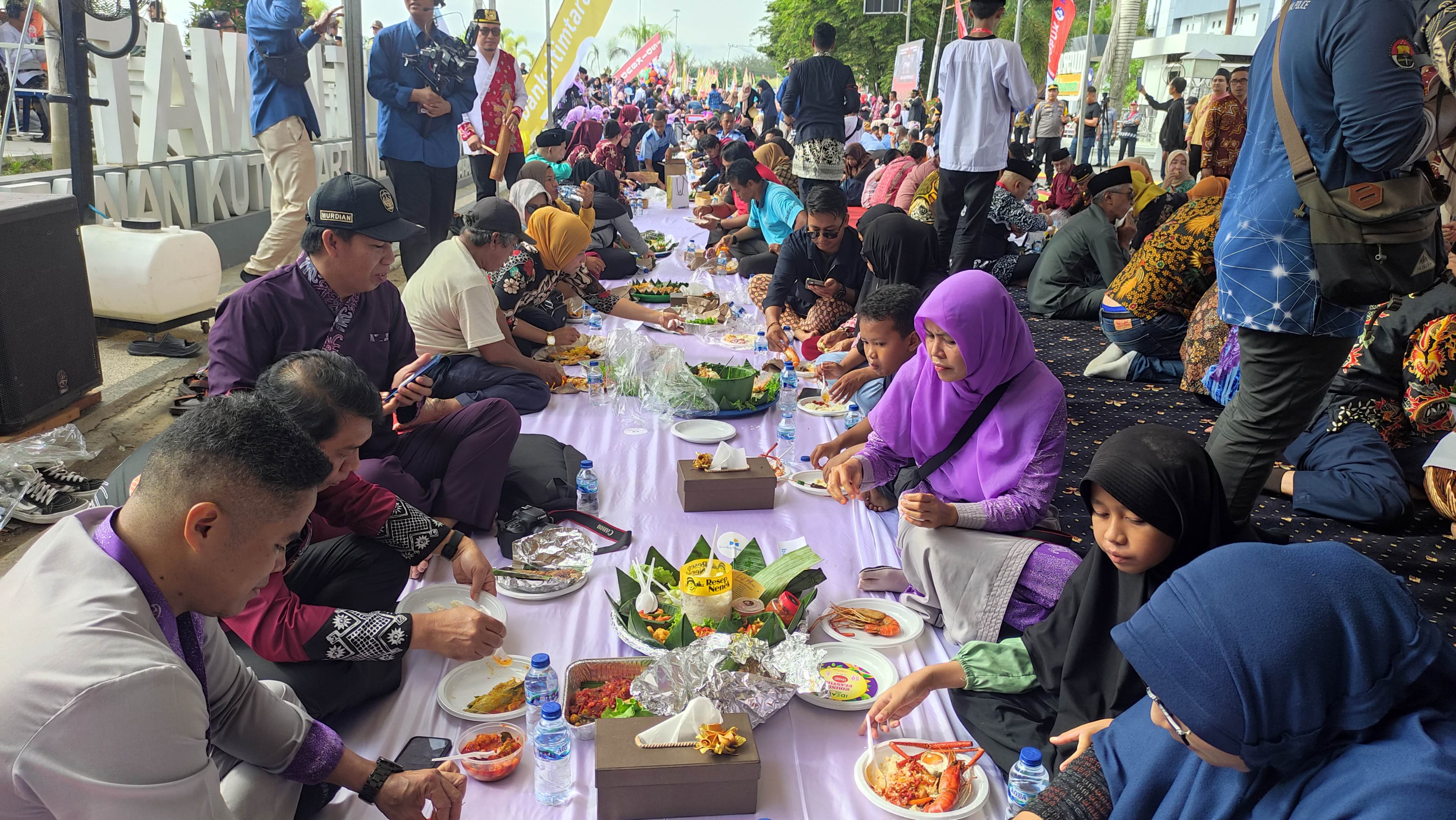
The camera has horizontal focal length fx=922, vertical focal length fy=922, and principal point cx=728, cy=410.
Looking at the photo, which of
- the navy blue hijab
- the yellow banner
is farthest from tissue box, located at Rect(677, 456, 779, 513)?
the yellow banner

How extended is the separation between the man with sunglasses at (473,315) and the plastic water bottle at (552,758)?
89.9 inches

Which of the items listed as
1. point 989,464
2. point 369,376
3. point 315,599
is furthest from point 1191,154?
point 315,599

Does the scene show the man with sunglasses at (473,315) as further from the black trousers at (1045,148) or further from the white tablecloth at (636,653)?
the black trousers at (1045,148)

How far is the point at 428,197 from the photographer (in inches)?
248

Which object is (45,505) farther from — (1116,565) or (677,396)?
(1116,565)

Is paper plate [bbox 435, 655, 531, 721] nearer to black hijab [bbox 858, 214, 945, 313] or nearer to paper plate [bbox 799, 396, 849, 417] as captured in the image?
paper plate [bbox 799, 396, 849, 417]

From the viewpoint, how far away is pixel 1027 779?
1.83 metres

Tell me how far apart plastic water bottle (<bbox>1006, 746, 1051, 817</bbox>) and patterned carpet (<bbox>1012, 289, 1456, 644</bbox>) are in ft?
5.35

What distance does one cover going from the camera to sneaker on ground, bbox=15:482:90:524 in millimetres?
3402

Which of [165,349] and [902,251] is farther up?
[902,251]

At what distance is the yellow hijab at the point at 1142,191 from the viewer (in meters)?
7.12

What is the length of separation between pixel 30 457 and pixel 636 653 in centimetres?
266

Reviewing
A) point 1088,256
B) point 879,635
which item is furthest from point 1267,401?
point 1088,256

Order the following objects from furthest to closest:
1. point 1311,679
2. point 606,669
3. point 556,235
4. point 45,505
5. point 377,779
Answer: point 556,235 → point 45,505 → point 606,669 → point 377,779 → point 1311,679
